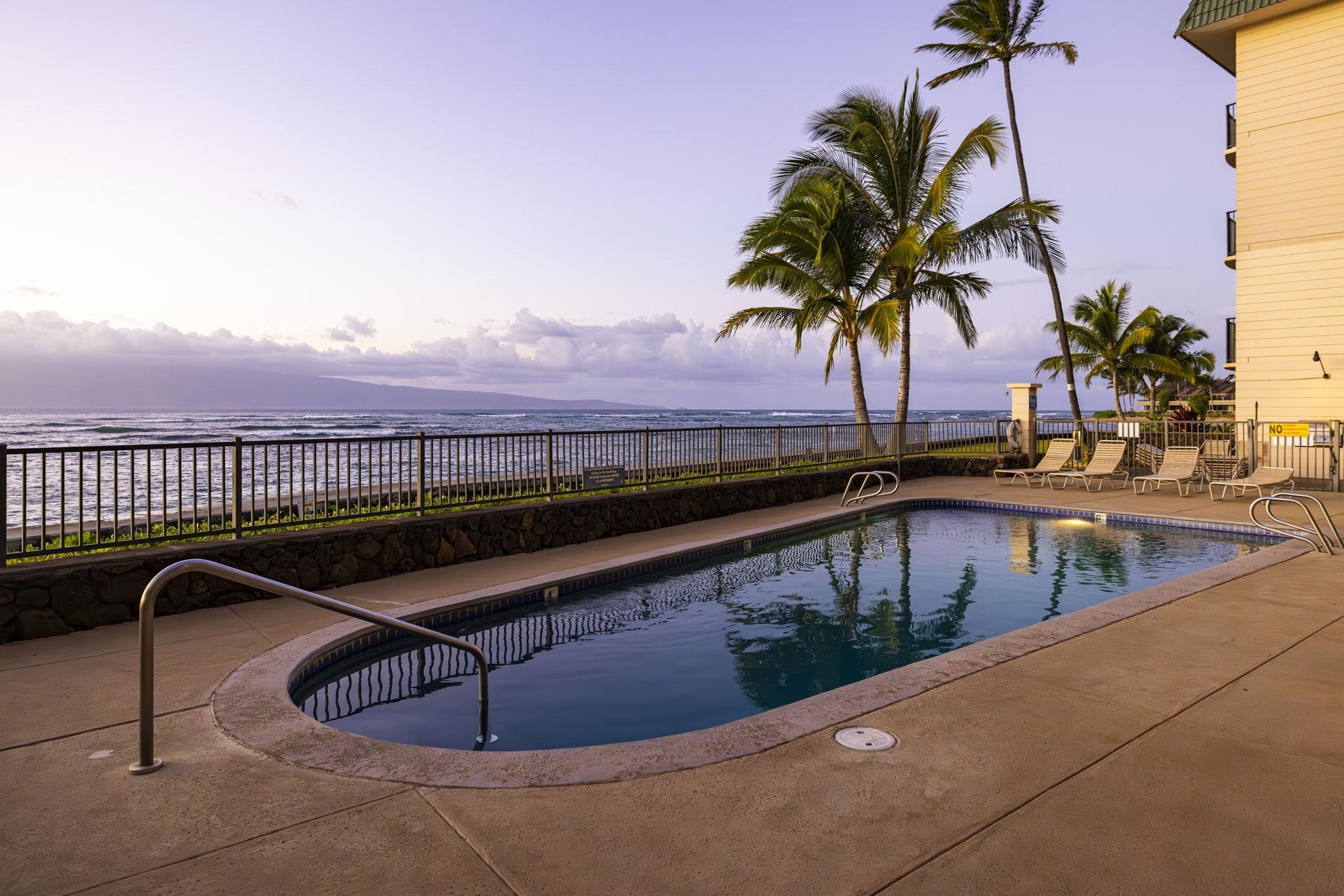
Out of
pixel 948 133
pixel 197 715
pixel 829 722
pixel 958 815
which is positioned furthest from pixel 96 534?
pixel 948 133

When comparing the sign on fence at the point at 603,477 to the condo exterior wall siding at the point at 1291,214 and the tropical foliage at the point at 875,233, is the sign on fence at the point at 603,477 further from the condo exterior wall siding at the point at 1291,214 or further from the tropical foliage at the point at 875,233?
the condo exterior wall siding at the point at 1291,214

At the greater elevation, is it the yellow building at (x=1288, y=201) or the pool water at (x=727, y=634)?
the yellow building at (x=1288, y=201)

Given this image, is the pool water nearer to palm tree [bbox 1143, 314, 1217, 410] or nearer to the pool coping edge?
the pool coping edge

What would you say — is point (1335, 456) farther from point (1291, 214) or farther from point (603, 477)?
point (603, 477)

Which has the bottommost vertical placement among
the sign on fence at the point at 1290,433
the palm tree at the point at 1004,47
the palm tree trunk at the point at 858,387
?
the sign on fence at the point at 1290,433

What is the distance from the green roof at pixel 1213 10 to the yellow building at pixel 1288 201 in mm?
29

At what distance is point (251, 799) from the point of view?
2.84 metres

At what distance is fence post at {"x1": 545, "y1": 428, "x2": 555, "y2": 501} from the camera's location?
927 centimetres

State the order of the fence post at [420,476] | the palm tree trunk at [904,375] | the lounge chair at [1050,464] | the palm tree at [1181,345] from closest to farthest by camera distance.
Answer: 1. the fence post at [420,476]
2. the lounge chair at [1050,464]
3. the palm tree trunk at [904,375]
4. the palm tree at [1181,345]

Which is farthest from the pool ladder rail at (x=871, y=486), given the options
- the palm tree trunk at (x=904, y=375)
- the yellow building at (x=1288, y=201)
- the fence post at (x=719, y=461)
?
the yellow building at (x=1288, y=201)

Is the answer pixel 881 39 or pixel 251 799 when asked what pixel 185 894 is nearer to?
pixel 251 799

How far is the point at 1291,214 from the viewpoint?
51.3 feet

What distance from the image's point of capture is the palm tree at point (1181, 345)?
3997cm

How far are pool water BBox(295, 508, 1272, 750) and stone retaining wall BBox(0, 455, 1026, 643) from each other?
1.78 metres
